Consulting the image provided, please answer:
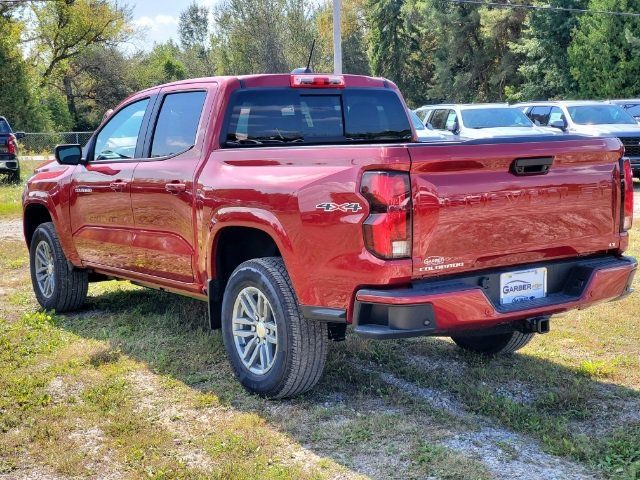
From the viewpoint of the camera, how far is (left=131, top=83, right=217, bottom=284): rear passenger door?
17.4 ft

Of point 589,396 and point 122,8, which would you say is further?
point 122,8

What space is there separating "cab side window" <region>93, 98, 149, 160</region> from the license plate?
3.07 m

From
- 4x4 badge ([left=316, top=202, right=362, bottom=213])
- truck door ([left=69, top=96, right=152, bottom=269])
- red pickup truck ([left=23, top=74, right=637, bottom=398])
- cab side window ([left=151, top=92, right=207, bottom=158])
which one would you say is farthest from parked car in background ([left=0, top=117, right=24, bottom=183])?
4x4 badge ([left=316, top=202, right=362, bottom=213])

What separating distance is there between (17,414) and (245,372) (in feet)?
4.31

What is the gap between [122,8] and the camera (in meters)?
50.1

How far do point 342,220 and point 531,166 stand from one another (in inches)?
41.9

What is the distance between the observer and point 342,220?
4086mm

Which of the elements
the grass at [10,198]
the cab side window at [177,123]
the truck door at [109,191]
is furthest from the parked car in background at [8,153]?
the cab side window at [177,123]

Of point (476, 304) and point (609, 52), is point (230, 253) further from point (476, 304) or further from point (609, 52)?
point (609, 52)

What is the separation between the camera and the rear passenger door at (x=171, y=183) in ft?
17.4

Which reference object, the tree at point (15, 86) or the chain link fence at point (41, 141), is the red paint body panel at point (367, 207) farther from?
the tree at point (15, 86)

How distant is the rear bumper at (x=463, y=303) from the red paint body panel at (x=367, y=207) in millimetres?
16

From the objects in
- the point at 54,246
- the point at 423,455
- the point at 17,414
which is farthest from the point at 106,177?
the point at 423,455

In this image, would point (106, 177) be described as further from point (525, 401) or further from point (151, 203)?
point (525, 401)
